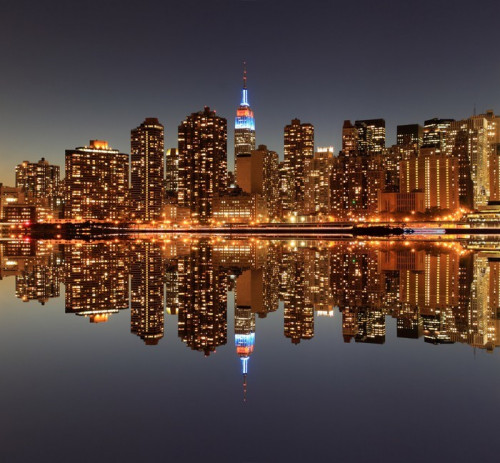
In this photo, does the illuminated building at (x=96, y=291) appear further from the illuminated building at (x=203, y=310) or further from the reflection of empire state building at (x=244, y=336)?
the reflection of empire state building at (x=244, y=336)

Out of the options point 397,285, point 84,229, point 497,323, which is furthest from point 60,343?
point 84,229

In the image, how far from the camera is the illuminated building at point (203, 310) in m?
12.0

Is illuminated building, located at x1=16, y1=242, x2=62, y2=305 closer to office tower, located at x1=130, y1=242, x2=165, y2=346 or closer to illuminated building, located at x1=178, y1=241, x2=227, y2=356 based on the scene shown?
office tower, located at x1=130, y1=242, x2=165, y2=346

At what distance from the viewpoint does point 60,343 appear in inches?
471

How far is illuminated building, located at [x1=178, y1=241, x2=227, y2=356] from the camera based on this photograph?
1205cm

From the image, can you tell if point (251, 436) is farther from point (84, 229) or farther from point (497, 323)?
point (84, 229)

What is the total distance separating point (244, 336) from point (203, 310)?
4.49 m

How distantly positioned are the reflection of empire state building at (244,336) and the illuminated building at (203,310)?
341 mm

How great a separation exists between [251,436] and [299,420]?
0.79 m

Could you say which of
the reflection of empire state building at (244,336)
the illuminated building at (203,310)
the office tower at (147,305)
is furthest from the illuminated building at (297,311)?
the office tower at (147,305)

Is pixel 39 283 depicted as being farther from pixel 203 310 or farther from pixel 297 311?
pixel 297 311

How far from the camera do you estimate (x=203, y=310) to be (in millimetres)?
16234

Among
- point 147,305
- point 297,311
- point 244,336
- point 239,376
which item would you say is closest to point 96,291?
point 147,305

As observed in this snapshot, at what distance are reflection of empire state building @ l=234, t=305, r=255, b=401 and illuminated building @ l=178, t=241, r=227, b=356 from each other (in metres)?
0.34
